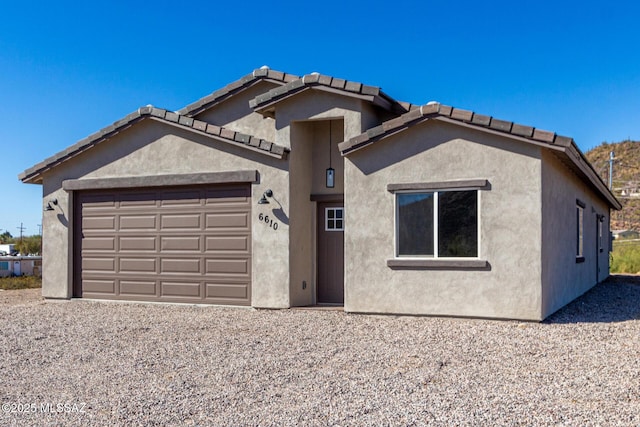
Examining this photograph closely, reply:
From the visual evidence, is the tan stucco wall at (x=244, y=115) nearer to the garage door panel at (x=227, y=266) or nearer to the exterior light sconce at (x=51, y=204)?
the garage door panel at (x=227, y=266)

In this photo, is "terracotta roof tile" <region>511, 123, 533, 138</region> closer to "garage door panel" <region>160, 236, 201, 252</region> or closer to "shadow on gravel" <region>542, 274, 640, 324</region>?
"shadow on gravel" <region>542, 274, 640, 324</region>

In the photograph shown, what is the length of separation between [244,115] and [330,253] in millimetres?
→ 4100

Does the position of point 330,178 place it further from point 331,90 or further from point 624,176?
point 624,176

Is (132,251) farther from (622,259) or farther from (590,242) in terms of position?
(622,259)

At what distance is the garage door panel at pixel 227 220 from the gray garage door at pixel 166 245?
21mm

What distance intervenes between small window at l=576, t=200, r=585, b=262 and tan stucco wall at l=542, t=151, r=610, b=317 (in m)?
0.21

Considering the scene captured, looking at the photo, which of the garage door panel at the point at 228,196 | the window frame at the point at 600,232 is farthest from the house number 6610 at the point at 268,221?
the window frame at the point at 600,232

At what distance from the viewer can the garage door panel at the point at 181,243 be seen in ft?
42.0

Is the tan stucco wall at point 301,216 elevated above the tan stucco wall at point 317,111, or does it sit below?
below

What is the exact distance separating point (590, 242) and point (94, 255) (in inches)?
522

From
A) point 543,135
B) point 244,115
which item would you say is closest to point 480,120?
point 543,135

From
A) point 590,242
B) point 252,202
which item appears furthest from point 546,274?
point 590,242

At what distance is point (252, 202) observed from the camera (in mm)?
12266

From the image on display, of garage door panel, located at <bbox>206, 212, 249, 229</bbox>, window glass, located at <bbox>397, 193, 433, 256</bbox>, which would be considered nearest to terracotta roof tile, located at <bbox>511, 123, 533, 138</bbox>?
window glass, located at <bbox>397, 193, 433, 256</bbox>
